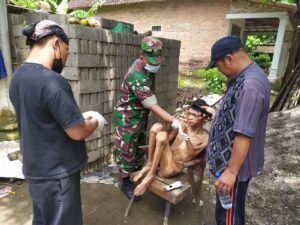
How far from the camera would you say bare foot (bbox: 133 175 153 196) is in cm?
270

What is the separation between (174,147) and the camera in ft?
9.55

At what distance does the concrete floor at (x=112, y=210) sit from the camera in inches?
113

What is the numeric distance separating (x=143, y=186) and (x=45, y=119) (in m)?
1.52

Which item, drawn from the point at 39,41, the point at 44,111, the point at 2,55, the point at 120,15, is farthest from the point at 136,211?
the point at 120,15

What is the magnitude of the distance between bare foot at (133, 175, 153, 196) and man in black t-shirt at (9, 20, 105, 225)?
981mm

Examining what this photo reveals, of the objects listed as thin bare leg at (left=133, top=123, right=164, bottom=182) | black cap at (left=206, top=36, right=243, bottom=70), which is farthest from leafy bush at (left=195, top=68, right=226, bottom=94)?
black cap at (left=206, top=36, right=243, bottom=70)

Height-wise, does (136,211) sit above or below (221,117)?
below

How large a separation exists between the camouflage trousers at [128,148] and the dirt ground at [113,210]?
40 centimetres

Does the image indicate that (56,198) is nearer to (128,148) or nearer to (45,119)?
(45,119)

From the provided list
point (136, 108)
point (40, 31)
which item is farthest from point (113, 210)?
point (40, 31)

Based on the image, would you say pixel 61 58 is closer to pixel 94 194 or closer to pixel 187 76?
pixel 94 194

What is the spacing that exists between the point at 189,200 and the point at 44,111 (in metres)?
2.53

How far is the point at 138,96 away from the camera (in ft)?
9.34

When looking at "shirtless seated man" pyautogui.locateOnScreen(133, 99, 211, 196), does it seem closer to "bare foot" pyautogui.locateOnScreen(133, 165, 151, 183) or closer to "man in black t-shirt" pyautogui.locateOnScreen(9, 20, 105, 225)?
"bare foot" pyautogui.locateOnScreen(133, 165, 151, 183)
